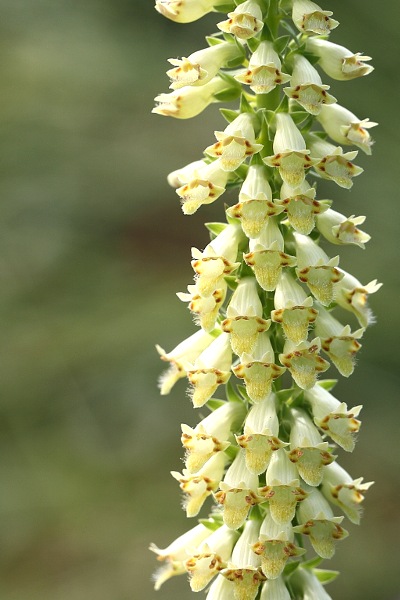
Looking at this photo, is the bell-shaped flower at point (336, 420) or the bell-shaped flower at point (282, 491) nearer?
the bell-shaped flower at point (282, 491)

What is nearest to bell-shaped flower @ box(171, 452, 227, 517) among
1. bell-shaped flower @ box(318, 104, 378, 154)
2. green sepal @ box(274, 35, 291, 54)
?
bell-shaped flower @ box(318, 104, 378, 154)

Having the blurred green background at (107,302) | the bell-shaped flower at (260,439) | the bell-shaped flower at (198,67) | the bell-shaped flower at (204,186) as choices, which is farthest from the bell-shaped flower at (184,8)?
the blurred green background at (107,302)

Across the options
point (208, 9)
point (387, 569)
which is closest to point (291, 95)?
point (208, 9)

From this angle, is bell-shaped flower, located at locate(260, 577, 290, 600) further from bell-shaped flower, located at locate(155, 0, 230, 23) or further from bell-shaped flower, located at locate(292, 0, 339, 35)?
bell-shaped flower, located at locate(155, 0, 230, 23)

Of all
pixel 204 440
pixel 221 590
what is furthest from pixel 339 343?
pixel 221 590

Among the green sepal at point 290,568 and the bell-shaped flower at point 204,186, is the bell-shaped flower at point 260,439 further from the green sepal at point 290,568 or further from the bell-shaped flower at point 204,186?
the bell-shaped flower at point 204,186

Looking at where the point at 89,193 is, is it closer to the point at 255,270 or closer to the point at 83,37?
the point at 83,37
